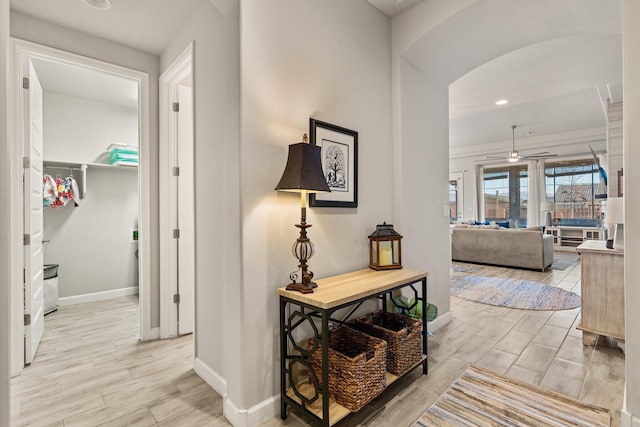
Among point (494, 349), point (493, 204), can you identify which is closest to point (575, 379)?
point (494, 349)

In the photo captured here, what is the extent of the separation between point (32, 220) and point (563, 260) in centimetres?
851

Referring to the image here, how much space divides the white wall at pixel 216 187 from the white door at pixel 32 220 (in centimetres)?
123

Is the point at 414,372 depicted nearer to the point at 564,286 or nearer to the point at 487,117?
the point at 564,286

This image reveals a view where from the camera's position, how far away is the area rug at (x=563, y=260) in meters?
5.89

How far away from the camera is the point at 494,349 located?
253cm

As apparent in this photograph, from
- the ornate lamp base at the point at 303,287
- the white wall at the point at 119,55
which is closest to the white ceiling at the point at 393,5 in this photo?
the white wall at the point at 119,55

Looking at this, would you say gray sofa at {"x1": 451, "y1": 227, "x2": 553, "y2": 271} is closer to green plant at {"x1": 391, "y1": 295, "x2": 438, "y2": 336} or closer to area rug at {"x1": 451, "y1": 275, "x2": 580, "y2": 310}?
area rug at {"x1": 451, "y1": 275, "x2": 580, "y2": 310}

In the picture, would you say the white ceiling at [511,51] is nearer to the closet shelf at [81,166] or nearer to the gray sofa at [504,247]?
the closet shelf at [81,166]

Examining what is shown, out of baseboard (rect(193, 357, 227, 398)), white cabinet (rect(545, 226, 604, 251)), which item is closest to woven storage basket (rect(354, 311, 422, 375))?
baseboard (rect(193, 357, 227, 398))

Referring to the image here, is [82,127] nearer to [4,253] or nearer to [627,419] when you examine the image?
[4,253]

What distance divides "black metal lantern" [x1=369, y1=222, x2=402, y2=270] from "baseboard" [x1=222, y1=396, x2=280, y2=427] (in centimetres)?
108

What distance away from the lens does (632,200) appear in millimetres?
1583

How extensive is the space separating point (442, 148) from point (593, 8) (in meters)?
1.38

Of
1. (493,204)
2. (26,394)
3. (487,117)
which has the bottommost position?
(26,394)
